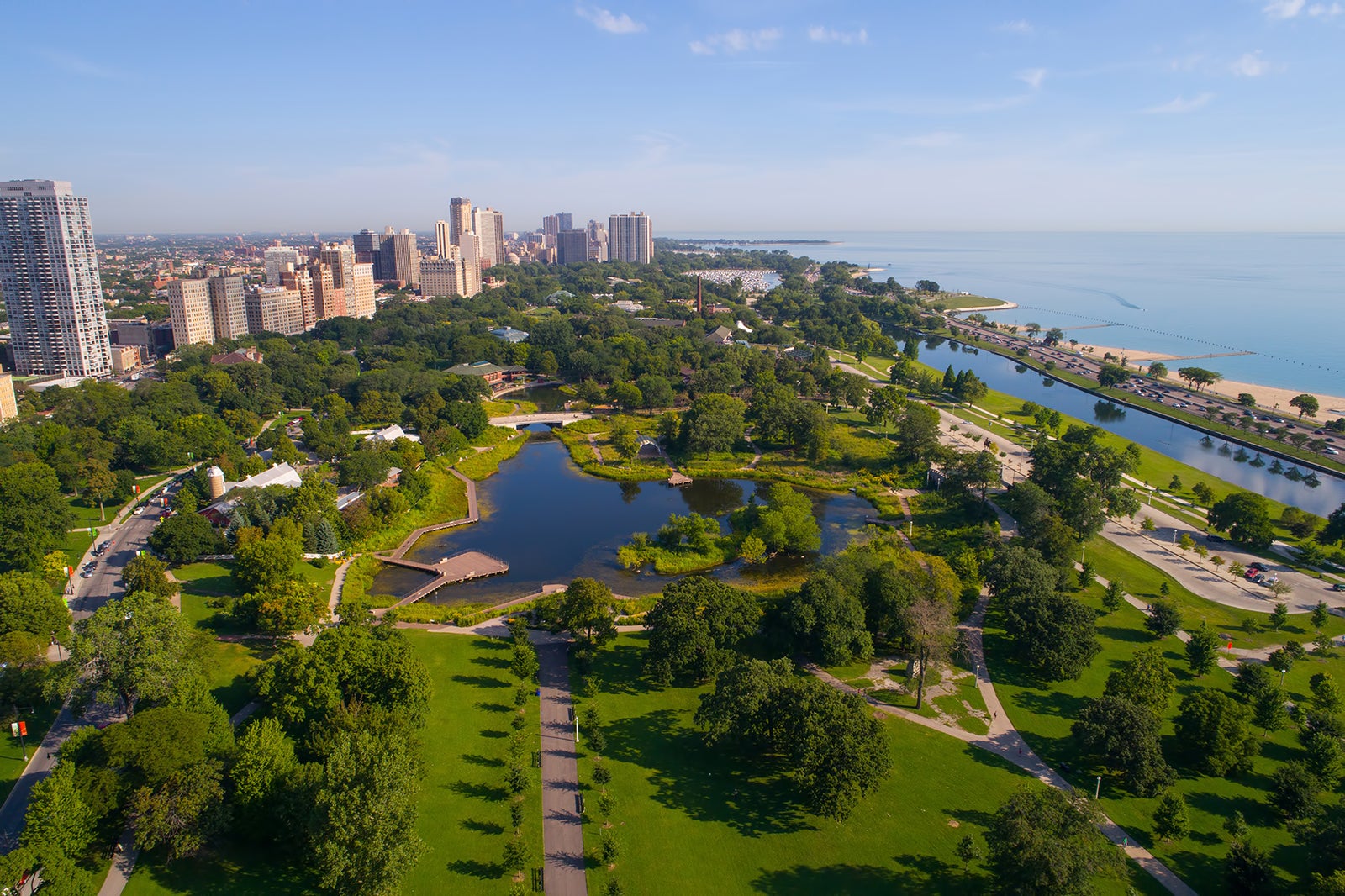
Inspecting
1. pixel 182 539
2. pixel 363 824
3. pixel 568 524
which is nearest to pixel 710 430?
pixel 568 524

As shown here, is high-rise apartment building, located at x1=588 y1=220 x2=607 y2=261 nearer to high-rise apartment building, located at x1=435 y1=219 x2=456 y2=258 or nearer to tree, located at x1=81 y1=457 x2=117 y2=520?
high-rise apartment building, located at x1=435 y1=219 x2=456 y2=258

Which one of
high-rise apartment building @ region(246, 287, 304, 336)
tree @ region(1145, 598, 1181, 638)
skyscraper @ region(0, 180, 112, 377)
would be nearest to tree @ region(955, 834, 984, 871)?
tree @ region(1145, 598, 1181, 638)

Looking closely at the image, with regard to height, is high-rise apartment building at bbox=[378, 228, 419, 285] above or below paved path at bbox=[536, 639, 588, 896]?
above

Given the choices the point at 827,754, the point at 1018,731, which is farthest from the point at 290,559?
the point at 1018,731

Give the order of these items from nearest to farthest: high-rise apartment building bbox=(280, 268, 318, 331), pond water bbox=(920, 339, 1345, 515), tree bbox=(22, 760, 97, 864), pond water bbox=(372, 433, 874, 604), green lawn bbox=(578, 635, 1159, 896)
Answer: tree bbox=(22, 760, 97, 864) < green lawn bbox=(578, 635, 1159, 896) < pond water bbox=(372, 433, 874, 604) < pond water bbox=(920, 339, 1345, 515) < high-rise apartment building bbox=(280, 268, 318, 331)

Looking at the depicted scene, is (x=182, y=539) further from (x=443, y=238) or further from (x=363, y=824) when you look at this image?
(x=443, y=238)

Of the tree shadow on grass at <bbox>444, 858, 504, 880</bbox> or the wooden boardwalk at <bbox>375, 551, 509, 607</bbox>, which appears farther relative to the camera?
the wooden boardwalk at <bbox>375, 551, 509, 607</bbox>

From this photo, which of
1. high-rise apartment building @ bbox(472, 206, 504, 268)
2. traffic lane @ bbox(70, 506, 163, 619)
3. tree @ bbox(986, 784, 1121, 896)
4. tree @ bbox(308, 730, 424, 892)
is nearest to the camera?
tree @ bbox(986, 784, 1121, 896)
